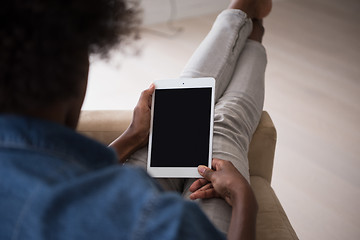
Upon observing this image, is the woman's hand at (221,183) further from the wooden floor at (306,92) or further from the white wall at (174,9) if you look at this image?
the white wall at (174,9)

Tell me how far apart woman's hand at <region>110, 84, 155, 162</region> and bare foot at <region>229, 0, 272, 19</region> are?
1.63ft

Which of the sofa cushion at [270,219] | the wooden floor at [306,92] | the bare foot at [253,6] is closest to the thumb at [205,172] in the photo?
the sofa cushion at [270,219]

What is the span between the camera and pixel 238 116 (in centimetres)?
102

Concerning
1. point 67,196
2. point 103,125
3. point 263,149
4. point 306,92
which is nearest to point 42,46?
point 67,196

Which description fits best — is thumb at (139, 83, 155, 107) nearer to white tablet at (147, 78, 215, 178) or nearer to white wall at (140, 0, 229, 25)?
white tablet at (147, 78, 215, 178)

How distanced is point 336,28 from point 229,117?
1515mm

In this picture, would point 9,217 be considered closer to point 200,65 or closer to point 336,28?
point 200,65

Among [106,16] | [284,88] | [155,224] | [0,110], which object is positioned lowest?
[284,88]

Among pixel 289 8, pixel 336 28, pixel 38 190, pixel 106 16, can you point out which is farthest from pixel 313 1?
pixel 38 190

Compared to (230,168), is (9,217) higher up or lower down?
higher up

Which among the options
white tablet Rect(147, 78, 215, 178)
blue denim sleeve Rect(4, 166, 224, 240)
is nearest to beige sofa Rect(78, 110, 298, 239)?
white tablet Rect(147, 78, 215, 178)

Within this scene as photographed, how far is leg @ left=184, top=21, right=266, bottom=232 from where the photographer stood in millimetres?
847

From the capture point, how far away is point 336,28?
2215mm

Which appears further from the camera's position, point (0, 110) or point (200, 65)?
point (200, 65)
